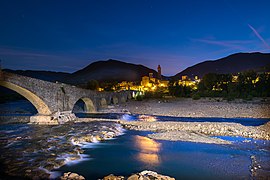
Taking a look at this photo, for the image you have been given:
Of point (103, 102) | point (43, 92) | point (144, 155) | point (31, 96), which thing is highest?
point (43, 92)

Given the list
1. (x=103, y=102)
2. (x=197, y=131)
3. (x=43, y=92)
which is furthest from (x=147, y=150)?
(x=103, y=102)

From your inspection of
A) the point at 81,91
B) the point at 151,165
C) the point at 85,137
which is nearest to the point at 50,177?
the point at 151,165

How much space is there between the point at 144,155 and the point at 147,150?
0.93m

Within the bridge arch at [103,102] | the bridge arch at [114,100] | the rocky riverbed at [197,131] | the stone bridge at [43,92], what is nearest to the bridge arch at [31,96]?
the stone bridge at [43,92]

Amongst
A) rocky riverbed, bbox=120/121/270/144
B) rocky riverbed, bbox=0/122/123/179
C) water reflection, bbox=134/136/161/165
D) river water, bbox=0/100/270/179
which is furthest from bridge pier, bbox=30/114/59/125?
water reflection, bbox=134/136/161/165

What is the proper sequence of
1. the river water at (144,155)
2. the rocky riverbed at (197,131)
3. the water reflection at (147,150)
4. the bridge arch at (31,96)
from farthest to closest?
1. the bridge arch at (31,96)
2. the rocky riverbed at (197,131)
3. the water reflection at (147,150)
4. the river water at (144,155)

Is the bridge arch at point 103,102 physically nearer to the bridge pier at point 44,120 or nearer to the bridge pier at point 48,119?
the bridge pier at point 48,119

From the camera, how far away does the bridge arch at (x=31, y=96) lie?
1994 centimetres

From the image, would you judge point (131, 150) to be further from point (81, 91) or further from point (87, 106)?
point (87, 106)

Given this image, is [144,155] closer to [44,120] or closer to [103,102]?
[44,120]

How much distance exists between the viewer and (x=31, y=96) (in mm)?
21969

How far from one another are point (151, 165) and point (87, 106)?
87.8 feet

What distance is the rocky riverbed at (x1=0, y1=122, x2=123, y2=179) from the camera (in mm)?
10141

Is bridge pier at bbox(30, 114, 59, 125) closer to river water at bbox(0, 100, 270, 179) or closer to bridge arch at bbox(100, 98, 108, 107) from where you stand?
river water at bbox(0, 100, 270, 179)
